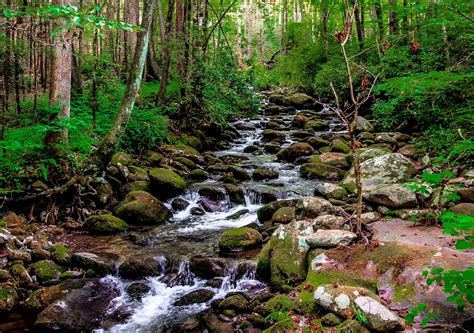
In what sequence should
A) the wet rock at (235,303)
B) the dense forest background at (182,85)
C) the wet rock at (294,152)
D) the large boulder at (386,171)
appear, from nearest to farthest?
the wet rock at (235,303)
the dense forest background at (182,85)
the large boulder at (386,171)
the wet rock at (294,152)

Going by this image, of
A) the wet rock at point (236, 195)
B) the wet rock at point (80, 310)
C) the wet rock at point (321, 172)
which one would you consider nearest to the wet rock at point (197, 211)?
the wet rock at point (236, 195)

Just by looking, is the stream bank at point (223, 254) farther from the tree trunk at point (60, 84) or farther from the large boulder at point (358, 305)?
the tree trunk at point (60, 84)

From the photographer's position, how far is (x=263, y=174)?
35.0 ft

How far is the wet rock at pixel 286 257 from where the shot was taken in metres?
4.92

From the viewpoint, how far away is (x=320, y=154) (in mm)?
12531

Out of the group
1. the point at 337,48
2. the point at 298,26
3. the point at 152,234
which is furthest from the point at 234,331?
the point at 298,26

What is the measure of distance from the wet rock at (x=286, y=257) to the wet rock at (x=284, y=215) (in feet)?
5.81

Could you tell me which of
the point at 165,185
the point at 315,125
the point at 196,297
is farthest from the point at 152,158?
the point at 315,125

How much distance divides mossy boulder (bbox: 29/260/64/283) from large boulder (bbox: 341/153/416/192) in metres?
6.27

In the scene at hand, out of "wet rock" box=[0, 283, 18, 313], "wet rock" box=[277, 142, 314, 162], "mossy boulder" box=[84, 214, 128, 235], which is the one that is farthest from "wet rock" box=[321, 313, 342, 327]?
"wet rock" box=[277, 142, 314, 162]

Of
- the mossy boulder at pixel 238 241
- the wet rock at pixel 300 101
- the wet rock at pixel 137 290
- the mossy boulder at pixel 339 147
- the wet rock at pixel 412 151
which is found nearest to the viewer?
the wet rock at pixel 137 290

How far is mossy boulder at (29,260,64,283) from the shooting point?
546cm

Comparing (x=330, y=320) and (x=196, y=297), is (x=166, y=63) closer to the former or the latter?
(x=196, y=297)

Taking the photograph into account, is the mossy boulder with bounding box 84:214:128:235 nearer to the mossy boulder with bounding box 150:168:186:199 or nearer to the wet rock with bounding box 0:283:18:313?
the mossy boulder with bounding box 150:168:186:199
